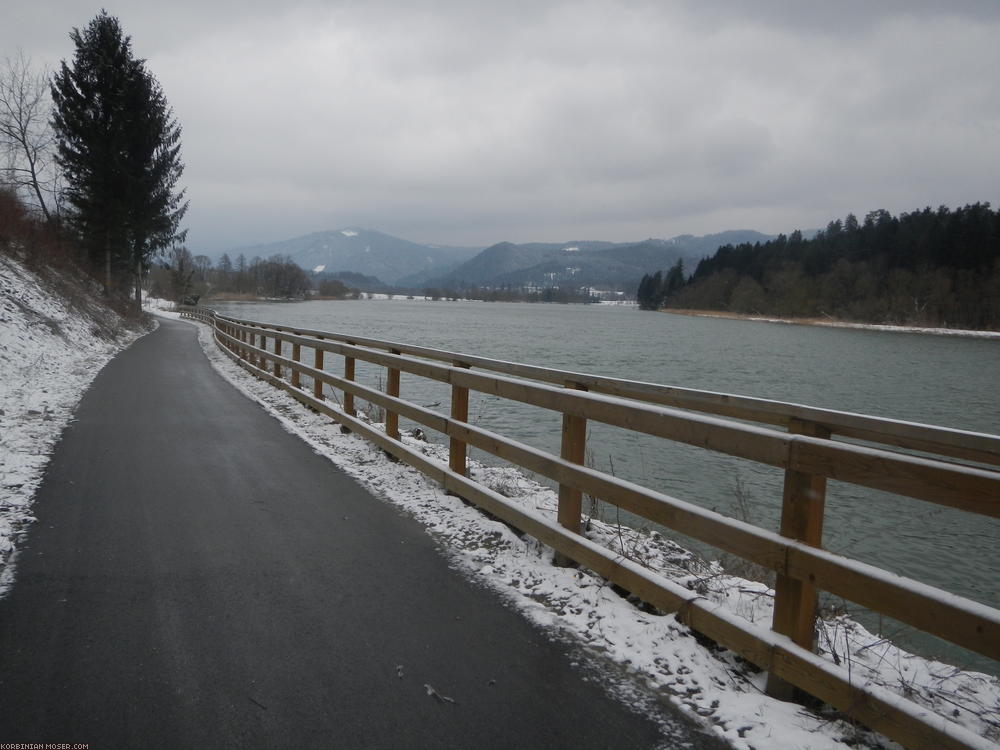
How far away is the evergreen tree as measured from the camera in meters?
27.1

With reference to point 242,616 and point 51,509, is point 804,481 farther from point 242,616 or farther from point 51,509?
point 51,509

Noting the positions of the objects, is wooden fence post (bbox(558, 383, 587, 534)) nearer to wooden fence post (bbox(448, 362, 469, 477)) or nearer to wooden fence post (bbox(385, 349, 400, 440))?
wooden fence post (bbox(448, 362, 469, 477))

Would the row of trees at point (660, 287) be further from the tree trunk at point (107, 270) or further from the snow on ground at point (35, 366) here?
the snow on ground at point (35, 366)

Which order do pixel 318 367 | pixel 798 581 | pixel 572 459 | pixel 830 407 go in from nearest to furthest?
pixel 798 581, pixel 572 459, pixel 318 367, pixel 830 407

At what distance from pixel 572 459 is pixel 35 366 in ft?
39.5

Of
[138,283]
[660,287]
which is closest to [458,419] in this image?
[138,283]

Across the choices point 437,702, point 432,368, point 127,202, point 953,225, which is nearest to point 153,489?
point 432,368

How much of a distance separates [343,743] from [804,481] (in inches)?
81.9

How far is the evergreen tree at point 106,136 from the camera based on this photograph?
2712 cm

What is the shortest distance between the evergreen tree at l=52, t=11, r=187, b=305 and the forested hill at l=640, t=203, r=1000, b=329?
81208 millimetres

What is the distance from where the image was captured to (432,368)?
5.73m

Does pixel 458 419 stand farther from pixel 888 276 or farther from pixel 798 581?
pixel 888 276

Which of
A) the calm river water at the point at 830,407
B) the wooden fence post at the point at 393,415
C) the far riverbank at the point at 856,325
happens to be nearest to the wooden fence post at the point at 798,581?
the calm river water at the point at 830,407

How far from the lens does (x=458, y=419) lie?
17.6ft
